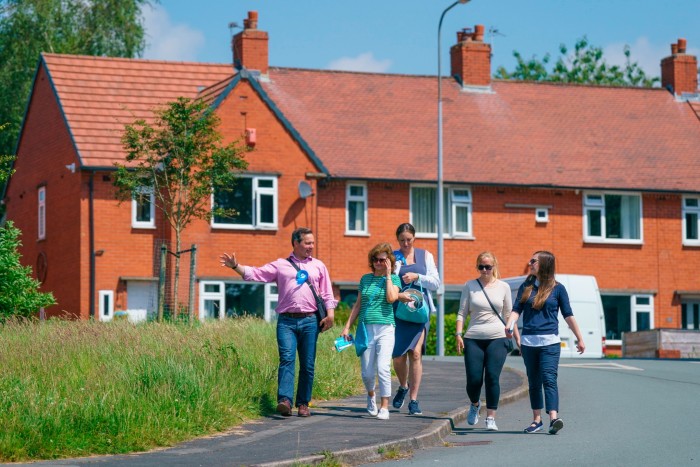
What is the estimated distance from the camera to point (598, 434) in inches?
533

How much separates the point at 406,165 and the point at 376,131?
211 centimetres

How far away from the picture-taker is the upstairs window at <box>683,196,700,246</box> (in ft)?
148

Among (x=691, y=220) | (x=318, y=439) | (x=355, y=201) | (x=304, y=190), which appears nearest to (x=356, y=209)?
(x=355, y=201)

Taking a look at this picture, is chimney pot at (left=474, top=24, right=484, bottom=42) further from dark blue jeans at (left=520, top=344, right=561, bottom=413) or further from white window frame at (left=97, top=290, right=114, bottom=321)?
dark blue jeans at (left=520, top=344, right=561, bottom=413)

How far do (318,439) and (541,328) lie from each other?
2.87 meters

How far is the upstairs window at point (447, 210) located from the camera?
4281cm

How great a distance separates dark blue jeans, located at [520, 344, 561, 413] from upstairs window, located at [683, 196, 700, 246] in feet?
107

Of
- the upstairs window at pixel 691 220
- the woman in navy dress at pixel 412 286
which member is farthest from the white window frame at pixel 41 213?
the woman in navy dress at pixel 412 286

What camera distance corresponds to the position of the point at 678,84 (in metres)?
49.8

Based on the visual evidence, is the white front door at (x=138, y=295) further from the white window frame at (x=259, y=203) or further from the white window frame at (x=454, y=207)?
the white window frame at (x=454, y=207)

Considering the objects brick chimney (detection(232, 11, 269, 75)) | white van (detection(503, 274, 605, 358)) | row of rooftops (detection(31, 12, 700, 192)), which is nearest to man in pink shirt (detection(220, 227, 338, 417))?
white van (detection(503, 274, 605, 358))

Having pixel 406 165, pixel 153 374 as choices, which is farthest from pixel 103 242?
pixel 153 374

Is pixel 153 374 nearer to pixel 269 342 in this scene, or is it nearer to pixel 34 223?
pixel 269 342

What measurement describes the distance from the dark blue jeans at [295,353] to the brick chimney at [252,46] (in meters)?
30.8
